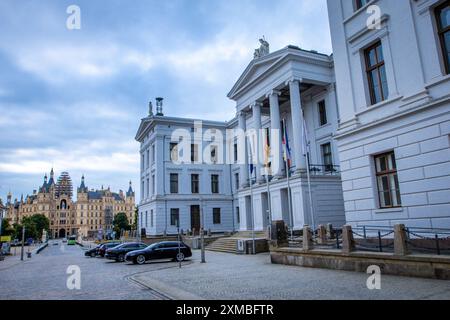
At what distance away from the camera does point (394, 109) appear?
15.1 meters

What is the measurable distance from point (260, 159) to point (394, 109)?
65.9 ft

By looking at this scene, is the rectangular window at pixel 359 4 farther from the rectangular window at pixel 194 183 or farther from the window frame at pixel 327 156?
the rectangular window at pixel 194 183

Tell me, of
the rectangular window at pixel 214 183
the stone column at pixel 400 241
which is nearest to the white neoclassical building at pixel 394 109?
the stone column at pixel 400 241

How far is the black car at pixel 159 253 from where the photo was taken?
23031 millimetres

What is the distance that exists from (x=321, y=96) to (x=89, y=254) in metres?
26.4

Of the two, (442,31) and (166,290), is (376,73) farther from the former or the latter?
(166,290)

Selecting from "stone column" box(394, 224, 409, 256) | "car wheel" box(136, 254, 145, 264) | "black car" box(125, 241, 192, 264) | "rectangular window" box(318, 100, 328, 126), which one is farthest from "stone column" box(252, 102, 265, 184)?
"stone column" box(394, 224, 409, 256)

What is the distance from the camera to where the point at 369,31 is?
16.6 metres

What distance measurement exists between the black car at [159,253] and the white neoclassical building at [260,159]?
11.6 ft

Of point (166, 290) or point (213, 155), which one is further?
point (213, 155)

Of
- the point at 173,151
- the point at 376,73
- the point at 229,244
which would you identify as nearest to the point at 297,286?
the point at 376,73

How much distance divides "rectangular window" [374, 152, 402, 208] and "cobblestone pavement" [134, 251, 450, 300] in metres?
4.12
